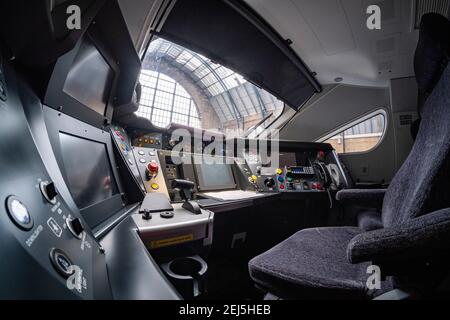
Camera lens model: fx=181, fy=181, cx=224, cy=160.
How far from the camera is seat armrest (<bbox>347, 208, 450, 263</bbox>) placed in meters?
0.41

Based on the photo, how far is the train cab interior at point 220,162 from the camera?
36cm

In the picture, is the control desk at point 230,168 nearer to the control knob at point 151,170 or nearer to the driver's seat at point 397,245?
the control knob at point 151,170

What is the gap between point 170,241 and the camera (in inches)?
27.0

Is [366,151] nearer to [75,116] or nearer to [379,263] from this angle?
[379,263]

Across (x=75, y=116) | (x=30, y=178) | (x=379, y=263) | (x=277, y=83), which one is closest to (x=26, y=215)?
(x=30, y=178)

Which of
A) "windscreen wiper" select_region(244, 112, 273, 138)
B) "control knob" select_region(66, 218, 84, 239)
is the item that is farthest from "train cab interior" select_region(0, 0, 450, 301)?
"windscreen wiper" select_region(244, 112, 273, 138)

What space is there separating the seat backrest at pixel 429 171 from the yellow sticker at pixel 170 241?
0.75m

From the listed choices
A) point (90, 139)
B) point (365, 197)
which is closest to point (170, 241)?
point (90, 139)

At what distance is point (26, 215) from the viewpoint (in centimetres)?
27

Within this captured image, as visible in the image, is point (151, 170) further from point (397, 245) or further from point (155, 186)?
point (397, 245)

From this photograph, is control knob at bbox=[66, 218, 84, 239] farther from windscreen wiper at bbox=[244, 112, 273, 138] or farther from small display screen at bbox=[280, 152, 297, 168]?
windscreen wiper at bbox=[244, 112, 273, 138]

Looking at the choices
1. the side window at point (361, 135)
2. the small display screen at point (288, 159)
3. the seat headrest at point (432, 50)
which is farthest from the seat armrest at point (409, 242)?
the side window at point (361, 135)
